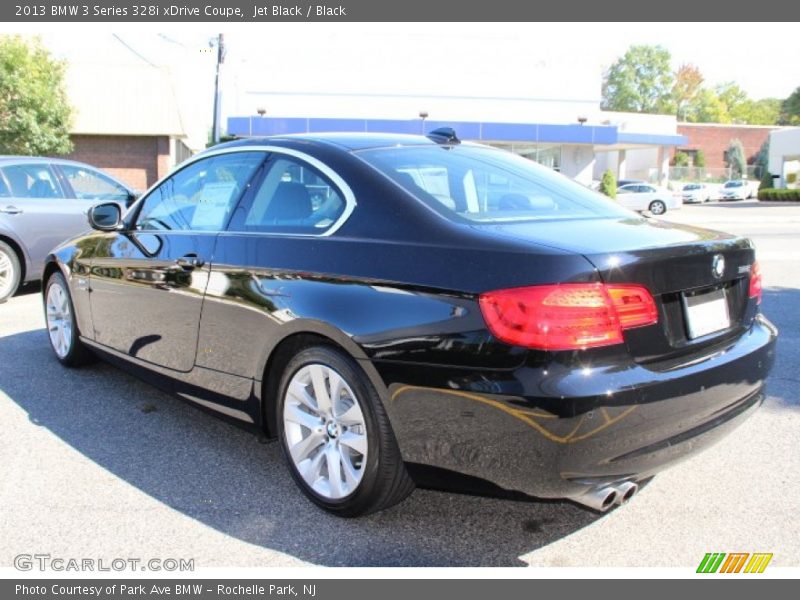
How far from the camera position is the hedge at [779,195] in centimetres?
4025

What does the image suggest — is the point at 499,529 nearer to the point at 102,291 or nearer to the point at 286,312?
the point at 286,312

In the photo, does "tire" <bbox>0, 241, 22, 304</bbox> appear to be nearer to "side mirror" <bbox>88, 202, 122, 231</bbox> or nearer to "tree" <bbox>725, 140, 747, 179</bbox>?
"side mirror" <bbox>88, 202, 122, 231</bbox>

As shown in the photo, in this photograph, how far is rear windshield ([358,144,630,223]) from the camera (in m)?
3.13

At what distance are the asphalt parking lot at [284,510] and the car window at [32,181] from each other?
505 cm

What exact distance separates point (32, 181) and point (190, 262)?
6121mm

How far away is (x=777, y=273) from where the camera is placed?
33.2 feet

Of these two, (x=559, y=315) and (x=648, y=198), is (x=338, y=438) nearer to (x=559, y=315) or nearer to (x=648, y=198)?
(x=559, y=315)

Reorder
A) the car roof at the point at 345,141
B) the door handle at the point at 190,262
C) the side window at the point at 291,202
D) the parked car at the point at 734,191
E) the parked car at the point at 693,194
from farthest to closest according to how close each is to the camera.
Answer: the parked car at the point at 734,191
the parked car at the point at 693,194
the door handle at the point at 190,262
the car roof at the point at 345,141
the side window at the point at 291,202

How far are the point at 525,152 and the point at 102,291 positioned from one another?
29.0m

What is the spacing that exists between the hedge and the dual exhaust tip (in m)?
43.6

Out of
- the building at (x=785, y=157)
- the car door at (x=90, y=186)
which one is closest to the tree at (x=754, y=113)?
the building at (x=785, y=157)

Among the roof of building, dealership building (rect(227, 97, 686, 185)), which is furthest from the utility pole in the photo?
the roof of building

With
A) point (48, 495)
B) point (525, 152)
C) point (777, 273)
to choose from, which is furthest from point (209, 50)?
point (48, 495)

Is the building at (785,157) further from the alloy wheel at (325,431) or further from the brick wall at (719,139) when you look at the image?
the alloy wheel at (325,431)
